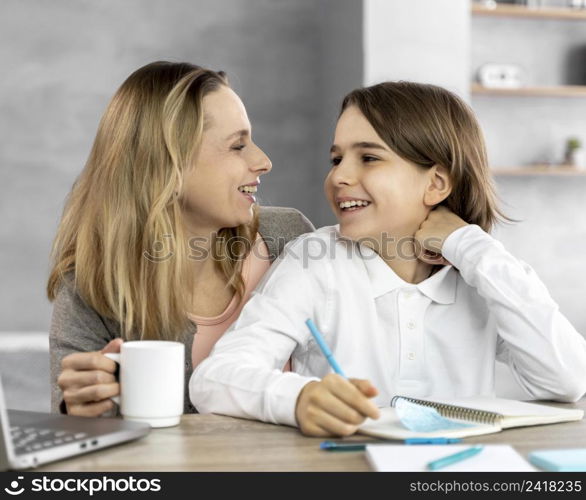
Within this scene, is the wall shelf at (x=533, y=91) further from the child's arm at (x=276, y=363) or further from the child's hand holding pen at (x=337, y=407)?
the child's hand holding pen at (x=337, y=407)

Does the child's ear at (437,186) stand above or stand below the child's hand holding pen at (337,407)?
above

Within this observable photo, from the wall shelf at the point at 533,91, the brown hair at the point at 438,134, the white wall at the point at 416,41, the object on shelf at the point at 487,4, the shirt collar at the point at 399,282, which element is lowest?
the shirt collar at the point at 399,282

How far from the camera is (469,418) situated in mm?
1086

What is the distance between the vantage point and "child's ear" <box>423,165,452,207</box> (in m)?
1.60

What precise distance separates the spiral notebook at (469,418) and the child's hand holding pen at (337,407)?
4 centimetres

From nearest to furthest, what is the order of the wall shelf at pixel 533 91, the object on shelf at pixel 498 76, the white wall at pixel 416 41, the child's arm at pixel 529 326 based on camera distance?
the child's arm at pixel 529 326, the white wall at pixel 416 41, the wall shelf at pixel 533 91, the object on shelf at pixel 498 76

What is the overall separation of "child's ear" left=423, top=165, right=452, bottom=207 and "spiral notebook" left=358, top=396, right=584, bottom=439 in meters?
0.52

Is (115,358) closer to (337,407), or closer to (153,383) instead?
(153,383)

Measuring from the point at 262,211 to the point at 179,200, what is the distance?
27cm

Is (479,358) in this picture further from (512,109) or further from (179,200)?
(512,109)

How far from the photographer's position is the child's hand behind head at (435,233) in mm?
1523

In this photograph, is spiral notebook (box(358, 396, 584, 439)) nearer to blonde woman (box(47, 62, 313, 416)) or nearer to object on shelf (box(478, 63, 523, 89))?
blonde woman (box(47, 62, 313, 416))

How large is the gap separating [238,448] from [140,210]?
793 millimetres

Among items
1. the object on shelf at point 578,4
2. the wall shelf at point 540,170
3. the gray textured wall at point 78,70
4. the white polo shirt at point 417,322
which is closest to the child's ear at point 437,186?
the white polo shirt at point 417,322
